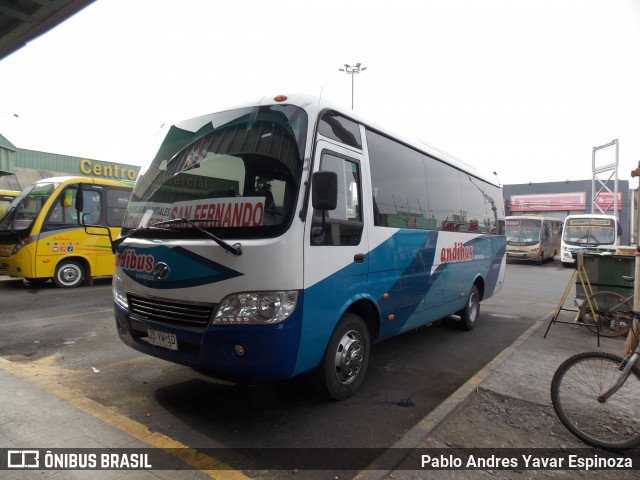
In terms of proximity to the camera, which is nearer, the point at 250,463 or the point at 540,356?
the point at 250,463

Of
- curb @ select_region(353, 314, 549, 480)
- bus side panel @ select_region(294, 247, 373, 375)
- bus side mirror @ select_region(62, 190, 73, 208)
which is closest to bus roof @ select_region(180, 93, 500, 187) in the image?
bus side panel @ select_region(294, 247, 373, 375)

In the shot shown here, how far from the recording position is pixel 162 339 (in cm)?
356

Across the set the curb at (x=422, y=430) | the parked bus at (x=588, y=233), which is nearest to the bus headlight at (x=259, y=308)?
the curb at (x=422, y=430)

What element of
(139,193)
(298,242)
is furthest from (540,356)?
(139,193)

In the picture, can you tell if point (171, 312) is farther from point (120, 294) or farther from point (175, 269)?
point (120, 294)

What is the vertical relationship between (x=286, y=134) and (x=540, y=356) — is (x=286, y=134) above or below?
above

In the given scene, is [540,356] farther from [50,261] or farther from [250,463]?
[50,261]

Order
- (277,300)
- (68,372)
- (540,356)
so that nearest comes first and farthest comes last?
(277,300) → (68,372) → (540,356)

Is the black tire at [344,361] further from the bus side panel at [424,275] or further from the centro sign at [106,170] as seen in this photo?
the centro sign at [106,170]

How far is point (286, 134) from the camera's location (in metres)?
3.54

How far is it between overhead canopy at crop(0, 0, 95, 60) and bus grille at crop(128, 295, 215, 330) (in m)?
3.23

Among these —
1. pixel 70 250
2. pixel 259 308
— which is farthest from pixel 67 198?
pixel 259 308

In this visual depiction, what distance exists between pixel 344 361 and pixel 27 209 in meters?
9.96

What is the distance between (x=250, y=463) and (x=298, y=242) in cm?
164
